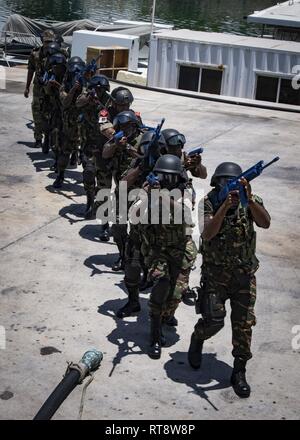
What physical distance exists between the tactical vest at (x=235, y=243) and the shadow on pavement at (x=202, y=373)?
1073 millimetres

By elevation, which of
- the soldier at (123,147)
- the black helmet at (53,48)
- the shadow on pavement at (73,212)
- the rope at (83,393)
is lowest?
the rope at (83,393)

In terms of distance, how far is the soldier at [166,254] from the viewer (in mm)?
7555

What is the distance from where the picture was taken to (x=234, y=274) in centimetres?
704

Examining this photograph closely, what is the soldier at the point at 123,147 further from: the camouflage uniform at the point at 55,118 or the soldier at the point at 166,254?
the camouflage uniform at the point at 55,118

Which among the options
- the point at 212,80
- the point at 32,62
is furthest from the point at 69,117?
the point at 212,80

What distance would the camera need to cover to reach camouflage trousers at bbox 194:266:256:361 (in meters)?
7.04

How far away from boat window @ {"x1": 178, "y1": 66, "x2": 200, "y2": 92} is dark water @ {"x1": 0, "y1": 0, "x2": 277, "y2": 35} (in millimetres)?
25254

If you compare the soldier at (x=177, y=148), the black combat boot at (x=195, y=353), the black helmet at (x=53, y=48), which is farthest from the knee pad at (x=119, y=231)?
the black helmet at (x=53, y=48)

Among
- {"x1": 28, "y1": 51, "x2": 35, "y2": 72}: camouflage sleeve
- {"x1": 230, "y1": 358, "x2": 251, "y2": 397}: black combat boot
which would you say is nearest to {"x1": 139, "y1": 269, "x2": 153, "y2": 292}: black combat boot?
{"x1": 230, "y1": 358, "x2": 251, "y2": 397}: black combat boot

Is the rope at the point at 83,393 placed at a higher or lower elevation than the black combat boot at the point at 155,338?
lower

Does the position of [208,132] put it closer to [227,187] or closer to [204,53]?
[204,53]

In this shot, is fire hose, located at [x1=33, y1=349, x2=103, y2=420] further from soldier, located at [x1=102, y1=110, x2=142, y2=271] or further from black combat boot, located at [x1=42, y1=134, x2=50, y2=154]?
black combat boot, located at [x1=42, y1=134, x2=50, y2=154]

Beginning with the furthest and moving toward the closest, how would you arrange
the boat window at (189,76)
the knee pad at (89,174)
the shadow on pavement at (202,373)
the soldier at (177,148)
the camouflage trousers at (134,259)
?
the boat window at (189,76), the knee pad at (89,174), the soldier at (177,148), the camouflage trousers at (134,259), the shadow on pavement at (202,373)
